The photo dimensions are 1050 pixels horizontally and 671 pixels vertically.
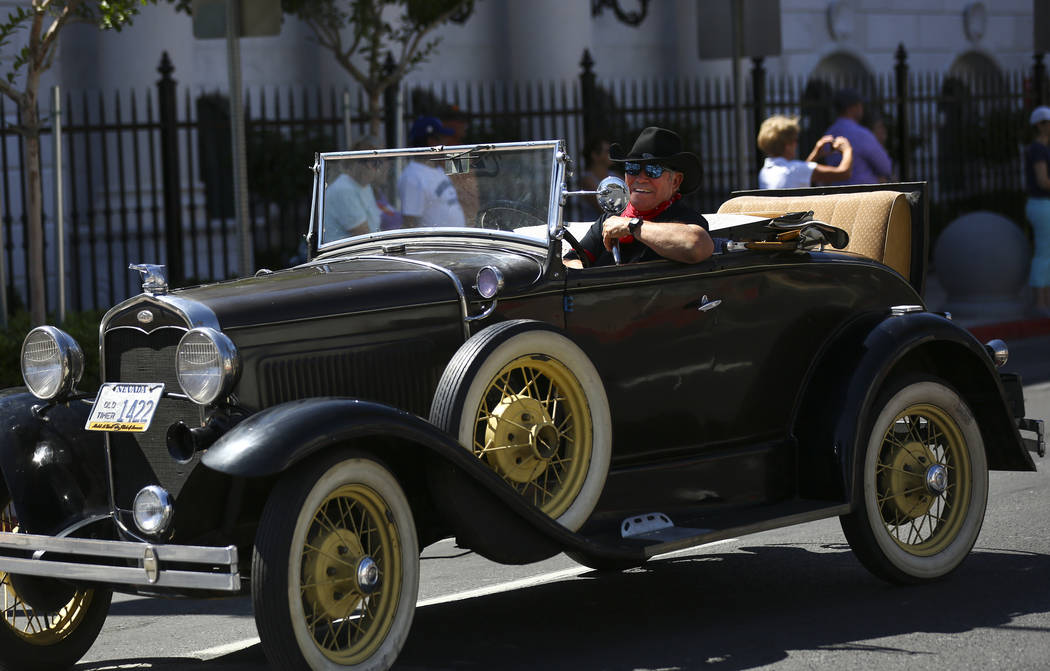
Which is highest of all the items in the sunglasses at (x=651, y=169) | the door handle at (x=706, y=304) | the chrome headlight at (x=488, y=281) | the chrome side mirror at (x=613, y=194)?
the sunglasses at (x=651, y=169)

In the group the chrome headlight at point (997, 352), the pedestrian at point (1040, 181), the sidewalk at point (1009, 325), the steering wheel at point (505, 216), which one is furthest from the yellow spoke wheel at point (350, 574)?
the pedestrian at point (1040, 181)

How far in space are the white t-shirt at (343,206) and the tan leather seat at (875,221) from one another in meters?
1.89

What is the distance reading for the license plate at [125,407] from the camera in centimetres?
460

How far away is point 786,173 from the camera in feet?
32.9

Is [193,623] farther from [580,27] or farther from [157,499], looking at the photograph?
[580,27]

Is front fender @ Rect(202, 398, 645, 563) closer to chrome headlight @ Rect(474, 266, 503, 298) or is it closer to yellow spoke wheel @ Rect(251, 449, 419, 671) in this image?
yellow spoke wheel @ Rect(251, 449, 419, 671)

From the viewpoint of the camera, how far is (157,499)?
4.47m

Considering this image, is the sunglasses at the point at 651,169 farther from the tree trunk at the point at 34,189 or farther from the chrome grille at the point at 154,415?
the tree trunk at the point at 34,189

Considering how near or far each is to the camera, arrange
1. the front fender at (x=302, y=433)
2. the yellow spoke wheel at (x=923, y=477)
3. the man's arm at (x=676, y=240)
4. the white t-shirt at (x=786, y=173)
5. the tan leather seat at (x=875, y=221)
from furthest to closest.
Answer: the white t-shirt at (x=786, y=173) < the tan leather seat at (x=875, y=221) < the yellow spoke wheel at (x=923, y=477) < the man's arm at (x=676, y=240) < the front fender at (x=302, y=433)

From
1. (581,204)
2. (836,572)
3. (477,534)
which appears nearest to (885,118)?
(581,204)

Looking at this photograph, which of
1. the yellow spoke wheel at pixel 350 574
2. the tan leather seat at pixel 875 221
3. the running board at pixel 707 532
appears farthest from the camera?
the tan leather seat at pixel 875 221

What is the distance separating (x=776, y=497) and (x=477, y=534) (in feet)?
4.68

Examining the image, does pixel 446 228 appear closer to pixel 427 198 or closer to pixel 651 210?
pixel 427 198

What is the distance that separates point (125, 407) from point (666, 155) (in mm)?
2130
